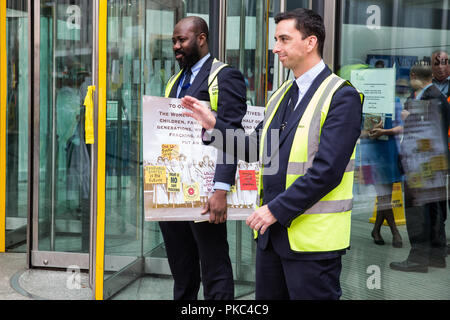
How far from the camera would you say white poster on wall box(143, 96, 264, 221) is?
8.02ft

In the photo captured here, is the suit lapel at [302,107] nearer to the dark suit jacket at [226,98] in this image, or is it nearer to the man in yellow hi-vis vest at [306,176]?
the man in yellow hi-vis vest at [306,176]

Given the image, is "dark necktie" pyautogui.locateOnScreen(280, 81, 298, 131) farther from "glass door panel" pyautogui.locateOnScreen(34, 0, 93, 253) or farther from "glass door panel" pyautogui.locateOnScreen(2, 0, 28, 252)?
"glass door panel" pyautogui.locateOnScreen(2, 0, 28, 252)

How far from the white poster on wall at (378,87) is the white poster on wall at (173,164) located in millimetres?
1011

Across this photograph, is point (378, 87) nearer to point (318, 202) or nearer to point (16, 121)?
point (318, 202)

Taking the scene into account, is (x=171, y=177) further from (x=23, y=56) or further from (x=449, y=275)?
(x=23, y=56)

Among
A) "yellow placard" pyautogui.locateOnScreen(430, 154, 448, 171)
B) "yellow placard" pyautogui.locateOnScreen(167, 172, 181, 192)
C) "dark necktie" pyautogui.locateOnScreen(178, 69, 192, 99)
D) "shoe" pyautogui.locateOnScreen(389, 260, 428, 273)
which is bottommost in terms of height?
"shoe" pyautogui.locateOnScreen(389, 260, 428, 273)

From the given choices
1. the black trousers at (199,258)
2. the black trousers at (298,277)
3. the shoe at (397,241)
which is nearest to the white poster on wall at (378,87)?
the shoe at (397,241)

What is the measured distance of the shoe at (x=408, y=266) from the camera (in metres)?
3.13

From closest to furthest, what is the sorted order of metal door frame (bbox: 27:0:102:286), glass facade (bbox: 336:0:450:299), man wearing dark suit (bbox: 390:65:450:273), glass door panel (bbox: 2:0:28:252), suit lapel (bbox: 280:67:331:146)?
1. suit lapel (bbox: 280:67:331:146)
2. glass facade (bbox: 336:0:450:299)
3. man wearing dark suit (bbox: 390:65:450:273)
4. metal door frame (bbox: 27:0:102:286)
5. glass door panel (bbox: 2:0:28:252)

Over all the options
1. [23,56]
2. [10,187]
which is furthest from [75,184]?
[23,56]

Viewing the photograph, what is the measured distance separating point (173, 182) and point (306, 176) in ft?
2.50

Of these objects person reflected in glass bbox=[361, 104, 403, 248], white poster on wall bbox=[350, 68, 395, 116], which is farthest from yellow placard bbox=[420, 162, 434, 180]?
white poster on wall bbox=[350, 68, 395, 116]

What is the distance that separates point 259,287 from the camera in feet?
6.88

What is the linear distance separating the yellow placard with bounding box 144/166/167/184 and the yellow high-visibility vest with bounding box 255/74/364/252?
0.68 m
